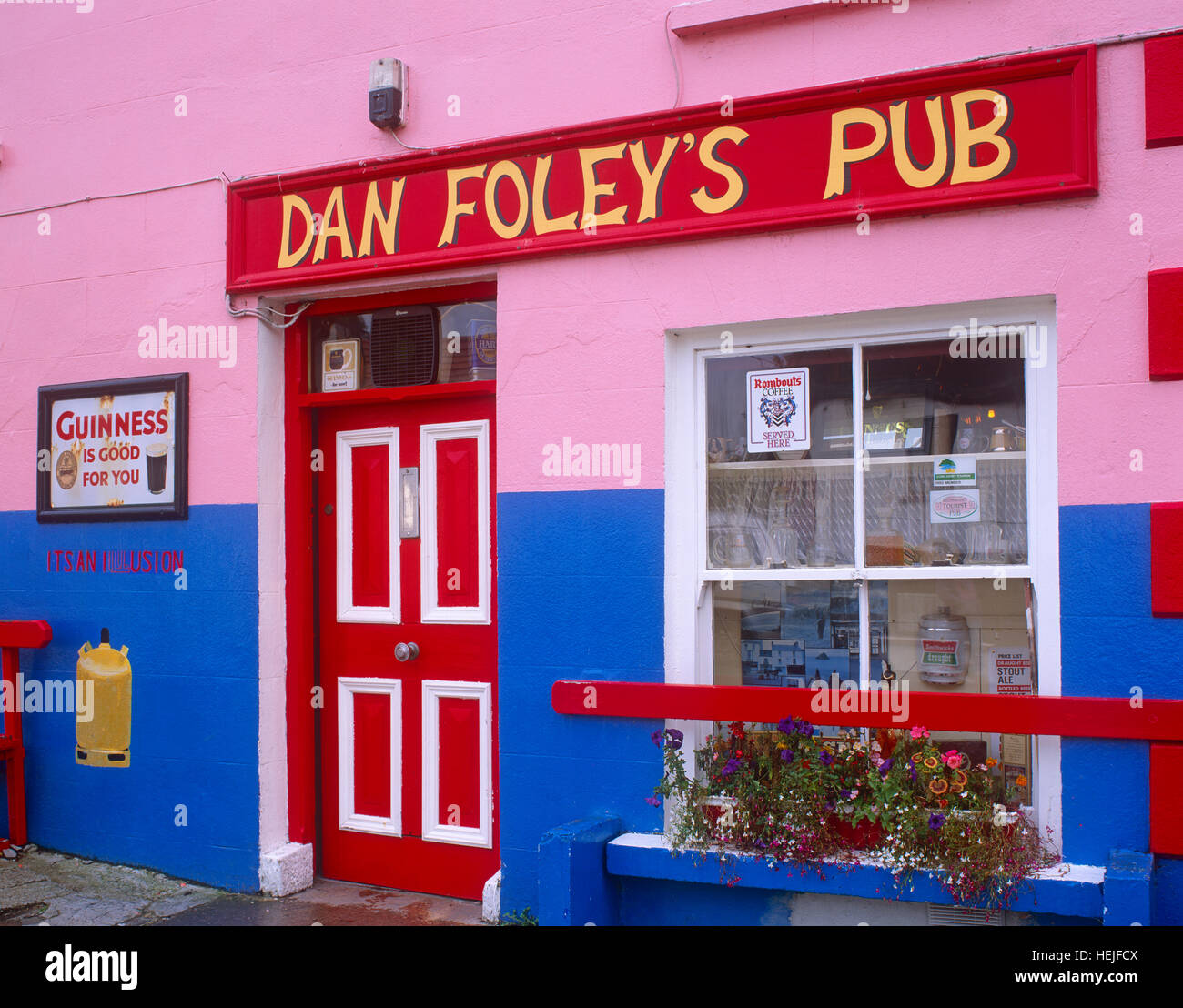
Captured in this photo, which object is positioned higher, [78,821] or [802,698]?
[802,698]

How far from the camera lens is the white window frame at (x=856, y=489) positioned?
12.6 feet

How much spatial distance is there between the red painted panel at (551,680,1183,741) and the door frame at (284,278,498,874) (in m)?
1.54

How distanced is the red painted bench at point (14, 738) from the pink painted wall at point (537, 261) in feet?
2.41

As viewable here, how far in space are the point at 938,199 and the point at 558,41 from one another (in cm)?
183

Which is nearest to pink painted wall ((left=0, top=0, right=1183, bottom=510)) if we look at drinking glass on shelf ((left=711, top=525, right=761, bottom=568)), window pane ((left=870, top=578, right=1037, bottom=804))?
drinking glass on shelf ((left=711, top=525, right=761, bottom=568))

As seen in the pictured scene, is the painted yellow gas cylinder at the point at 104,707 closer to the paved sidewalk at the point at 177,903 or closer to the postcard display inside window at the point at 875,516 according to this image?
the paved sidewalk at the point at 177,903

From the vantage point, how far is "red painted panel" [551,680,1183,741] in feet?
11.9

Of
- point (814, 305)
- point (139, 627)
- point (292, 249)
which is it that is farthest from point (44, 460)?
point (814, 305)

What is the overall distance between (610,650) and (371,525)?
151 cm

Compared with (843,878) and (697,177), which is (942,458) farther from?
(843,878)

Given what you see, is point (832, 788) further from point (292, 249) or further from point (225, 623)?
point (292, 249)

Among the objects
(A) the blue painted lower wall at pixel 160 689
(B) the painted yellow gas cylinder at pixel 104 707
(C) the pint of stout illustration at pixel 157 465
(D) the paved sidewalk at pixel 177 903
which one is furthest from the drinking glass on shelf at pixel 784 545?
(B) the painted yellow gas cylinder at pixel 104 707

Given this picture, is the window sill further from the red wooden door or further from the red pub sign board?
the red pub sign board

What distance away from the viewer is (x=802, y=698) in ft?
13.1
